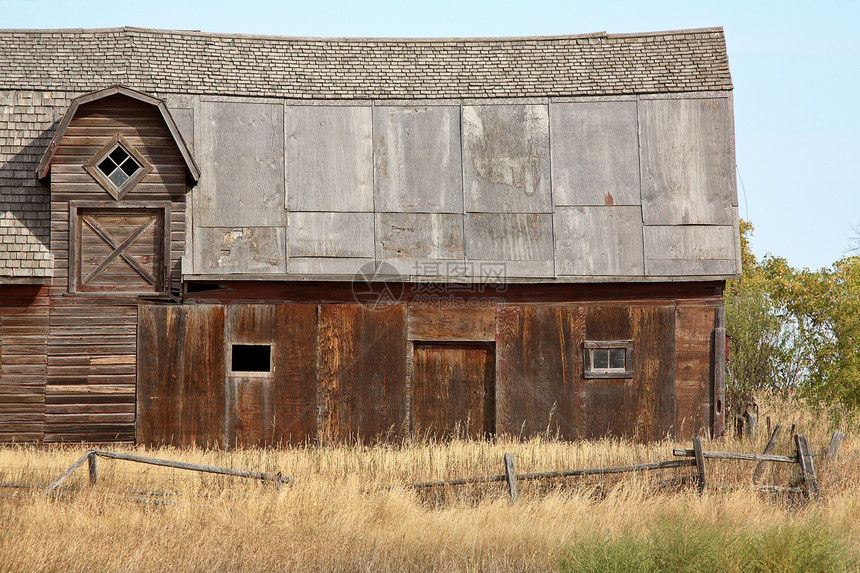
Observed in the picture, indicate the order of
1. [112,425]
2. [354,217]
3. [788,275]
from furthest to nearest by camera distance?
[788,275]
[354,217]
[112,425]

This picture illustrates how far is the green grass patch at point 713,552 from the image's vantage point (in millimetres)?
8508

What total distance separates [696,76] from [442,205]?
18.0 ft

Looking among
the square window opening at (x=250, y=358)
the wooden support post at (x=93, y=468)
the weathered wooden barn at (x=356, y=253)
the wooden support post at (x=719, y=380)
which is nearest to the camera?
the wooden support post at (x=93, y=468)

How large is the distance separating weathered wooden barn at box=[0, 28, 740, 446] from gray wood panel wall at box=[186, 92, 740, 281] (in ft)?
0.14

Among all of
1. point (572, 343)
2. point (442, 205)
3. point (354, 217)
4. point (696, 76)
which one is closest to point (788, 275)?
point (696, 76)

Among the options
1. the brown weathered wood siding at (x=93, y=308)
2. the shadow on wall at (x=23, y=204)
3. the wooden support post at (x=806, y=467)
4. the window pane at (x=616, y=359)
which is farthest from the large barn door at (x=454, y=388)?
the shadow on wall at (x=23, y=204)

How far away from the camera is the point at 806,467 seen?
11469 mm

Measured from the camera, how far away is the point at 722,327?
A: 51.0ft

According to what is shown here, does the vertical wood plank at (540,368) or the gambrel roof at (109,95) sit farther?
the vertical wood plank at (540,368)

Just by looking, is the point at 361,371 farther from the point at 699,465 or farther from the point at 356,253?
the point at 699,465

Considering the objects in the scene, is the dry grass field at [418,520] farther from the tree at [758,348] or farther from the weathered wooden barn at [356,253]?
the tree at [758,348]

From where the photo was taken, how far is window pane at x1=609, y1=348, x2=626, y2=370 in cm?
1554

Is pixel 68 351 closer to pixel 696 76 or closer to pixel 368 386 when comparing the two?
pixel 368 386

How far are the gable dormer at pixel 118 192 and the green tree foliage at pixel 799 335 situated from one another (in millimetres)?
13794
